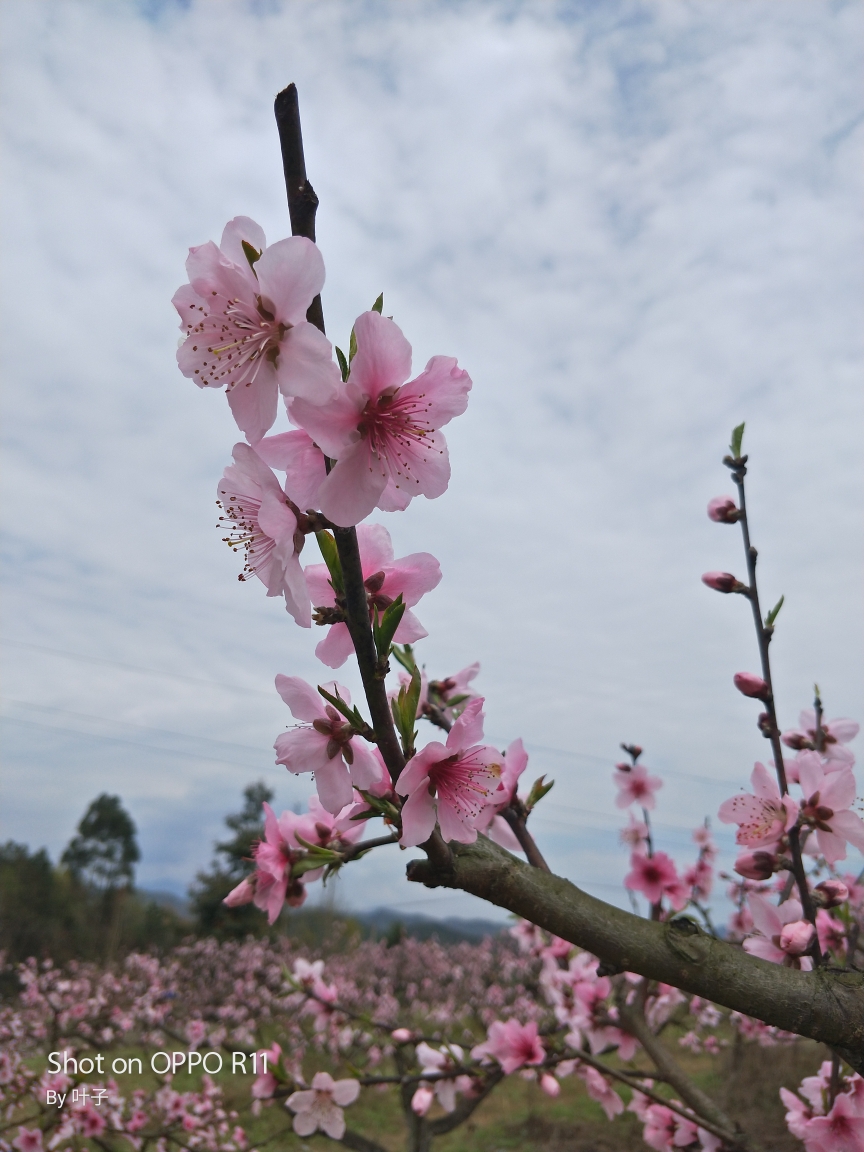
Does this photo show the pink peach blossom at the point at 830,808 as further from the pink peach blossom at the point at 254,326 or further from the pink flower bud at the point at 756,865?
the pink peach blossom at the point at 254,326

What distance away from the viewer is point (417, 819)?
0.97 meters

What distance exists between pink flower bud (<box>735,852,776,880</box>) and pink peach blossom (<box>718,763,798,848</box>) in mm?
20

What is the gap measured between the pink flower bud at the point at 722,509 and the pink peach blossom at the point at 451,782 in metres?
1.15

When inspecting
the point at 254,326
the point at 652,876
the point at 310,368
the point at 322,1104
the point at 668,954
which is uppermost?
the point at 254,326

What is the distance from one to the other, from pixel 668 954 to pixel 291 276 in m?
1.03

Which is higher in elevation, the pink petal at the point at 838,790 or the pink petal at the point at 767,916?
the pink petal at the point at 838,790

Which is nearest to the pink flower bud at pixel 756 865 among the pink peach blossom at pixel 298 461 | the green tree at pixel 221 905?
the pink peach blossom at pixel 298 461

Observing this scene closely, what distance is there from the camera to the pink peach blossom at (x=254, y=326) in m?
0.81

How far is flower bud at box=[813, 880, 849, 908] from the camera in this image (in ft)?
4.96

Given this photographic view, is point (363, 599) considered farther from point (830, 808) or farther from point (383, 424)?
point (830, 808)

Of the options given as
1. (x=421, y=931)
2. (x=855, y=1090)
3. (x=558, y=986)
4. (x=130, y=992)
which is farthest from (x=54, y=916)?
(x=855, y=1090)

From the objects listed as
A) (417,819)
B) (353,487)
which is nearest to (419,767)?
(417,819)

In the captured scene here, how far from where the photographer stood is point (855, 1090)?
5.48 feet

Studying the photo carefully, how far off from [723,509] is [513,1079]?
12.9 m
